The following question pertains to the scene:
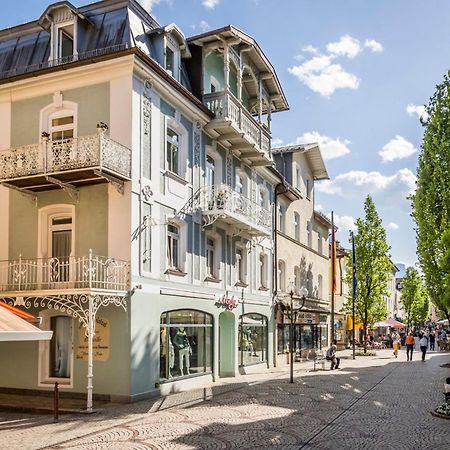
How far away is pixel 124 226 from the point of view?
1691cm

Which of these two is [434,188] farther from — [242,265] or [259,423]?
[259,423]

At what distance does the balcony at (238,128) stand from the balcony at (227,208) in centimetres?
207

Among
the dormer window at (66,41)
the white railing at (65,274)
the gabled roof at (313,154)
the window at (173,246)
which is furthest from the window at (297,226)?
the white railing at (65,274)

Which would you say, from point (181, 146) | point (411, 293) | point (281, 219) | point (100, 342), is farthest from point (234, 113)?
point (411, 293)

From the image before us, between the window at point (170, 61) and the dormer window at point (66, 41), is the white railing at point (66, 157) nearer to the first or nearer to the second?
the dormer window at point (66, 41)

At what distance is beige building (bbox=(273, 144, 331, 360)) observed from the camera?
103ft

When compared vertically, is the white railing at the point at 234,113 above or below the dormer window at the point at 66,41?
below

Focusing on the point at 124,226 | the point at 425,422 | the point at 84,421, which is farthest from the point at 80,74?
the point at 425,422

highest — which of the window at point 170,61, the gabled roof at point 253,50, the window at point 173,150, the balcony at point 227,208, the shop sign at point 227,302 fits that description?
the gabled roof at point 253,50

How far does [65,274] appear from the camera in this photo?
17094 millimetres

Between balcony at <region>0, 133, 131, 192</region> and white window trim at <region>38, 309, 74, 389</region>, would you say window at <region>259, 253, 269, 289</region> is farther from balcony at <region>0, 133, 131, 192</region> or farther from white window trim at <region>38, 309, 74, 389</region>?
balcony at <region>0, 133, 131, 192</region>

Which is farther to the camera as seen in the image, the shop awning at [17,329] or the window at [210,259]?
the window at [210,259]

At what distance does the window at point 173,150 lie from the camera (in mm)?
19719

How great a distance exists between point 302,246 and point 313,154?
19.2ft
